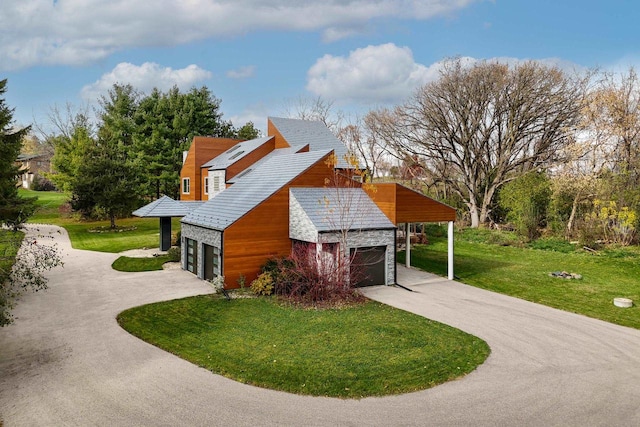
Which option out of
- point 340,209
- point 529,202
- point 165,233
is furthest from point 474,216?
point 165,233

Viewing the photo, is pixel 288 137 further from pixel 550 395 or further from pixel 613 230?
pixel 550 395

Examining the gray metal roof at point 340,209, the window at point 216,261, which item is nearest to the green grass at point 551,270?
the gray metal roof at point 340,209

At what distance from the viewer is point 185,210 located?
24.5 meters

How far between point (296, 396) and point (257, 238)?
29.8 feet

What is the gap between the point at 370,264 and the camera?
55.7 feet

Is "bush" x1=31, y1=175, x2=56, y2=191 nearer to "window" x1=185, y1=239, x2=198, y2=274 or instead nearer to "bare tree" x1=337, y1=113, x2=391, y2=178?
"bare tree" x1=337, y1=113, x2=391, y2=178

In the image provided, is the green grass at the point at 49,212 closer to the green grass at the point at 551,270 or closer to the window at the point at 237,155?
the window at the point at 237,155

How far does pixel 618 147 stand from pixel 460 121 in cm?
1106

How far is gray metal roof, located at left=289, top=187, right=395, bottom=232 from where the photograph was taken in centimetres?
1623

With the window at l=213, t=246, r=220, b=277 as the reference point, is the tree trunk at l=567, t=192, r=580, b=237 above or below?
above

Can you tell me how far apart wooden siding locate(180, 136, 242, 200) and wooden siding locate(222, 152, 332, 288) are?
1614cm

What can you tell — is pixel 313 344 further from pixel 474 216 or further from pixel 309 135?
pixel 474 216

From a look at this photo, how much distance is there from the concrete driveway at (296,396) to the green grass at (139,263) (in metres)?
6.39

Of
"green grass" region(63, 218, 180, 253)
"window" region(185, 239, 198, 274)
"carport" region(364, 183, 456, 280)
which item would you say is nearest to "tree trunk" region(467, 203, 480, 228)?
"carport" region(364, 183, 456, 280)
